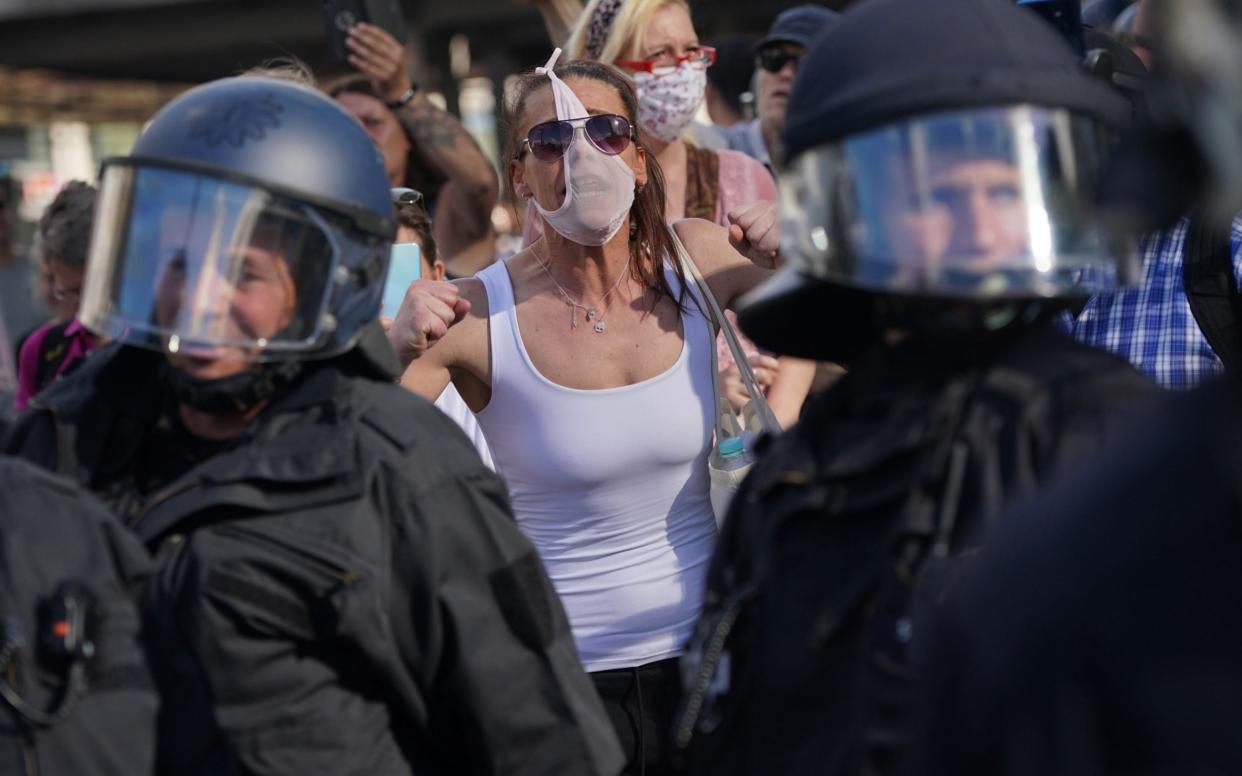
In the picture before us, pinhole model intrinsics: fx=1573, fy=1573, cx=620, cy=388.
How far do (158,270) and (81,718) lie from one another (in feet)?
2.16

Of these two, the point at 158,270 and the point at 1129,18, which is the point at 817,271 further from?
the point at 1129,18

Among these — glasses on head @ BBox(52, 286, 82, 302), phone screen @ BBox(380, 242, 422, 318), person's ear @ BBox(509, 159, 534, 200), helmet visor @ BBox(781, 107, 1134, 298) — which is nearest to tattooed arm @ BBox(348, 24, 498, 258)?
glasses on head @ BBox(52, 286, 82, 302)

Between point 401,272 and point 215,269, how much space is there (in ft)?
4.95

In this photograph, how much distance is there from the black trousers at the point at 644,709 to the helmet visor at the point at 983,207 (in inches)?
56.7

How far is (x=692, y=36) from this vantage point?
14.9 ft

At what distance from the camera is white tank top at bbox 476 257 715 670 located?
3096mm

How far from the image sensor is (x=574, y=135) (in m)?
3.28

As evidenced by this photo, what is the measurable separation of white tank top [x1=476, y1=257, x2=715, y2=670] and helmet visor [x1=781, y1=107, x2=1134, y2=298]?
1307 millimetres

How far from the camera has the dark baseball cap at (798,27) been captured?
5164 mm

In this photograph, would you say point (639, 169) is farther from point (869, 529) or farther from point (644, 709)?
point (869, 529)

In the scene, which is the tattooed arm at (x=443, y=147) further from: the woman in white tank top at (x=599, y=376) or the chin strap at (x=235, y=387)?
the chin strap at (x=235, y=387)

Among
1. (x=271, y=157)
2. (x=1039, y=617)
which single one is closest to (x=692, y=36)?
(x=271, y=157)

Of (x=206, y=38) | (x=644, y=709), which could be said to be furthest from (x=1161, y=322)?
(x=206, y=38)

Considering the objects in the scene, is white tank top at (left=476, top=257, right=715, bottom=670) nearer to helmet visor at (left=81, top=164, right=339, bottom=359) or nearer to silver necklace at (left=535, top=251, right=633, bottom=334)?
silver necklace at (left=535, top=251, right=633, bottom=334)
